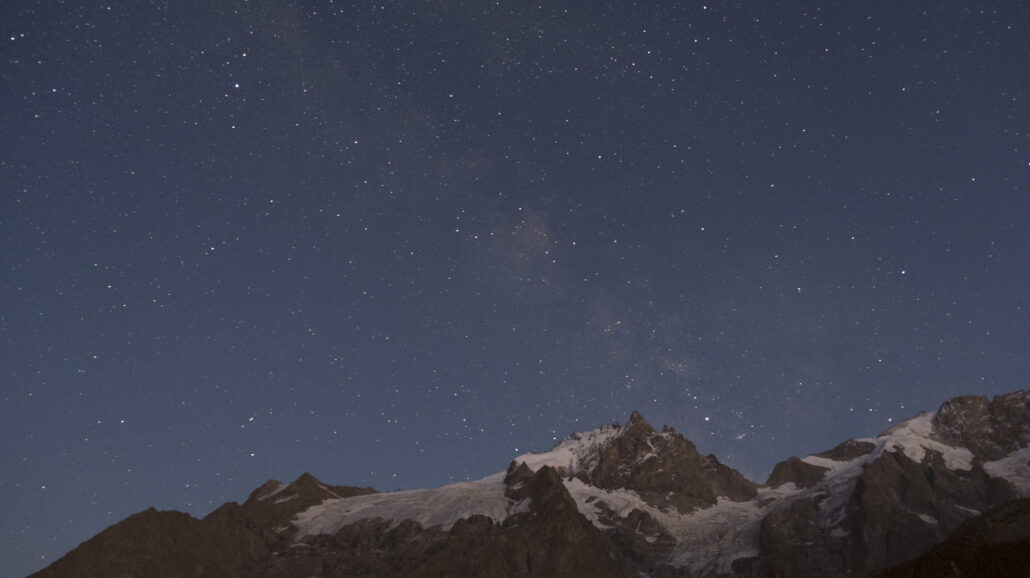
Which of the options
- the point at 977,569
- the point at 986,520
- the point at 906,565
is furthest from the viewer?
the point at 986,520

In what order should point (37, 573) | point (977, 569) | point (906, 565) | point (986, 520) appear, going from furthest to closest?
point (37, 573), point (986, 520), point (906, 565), point (977, 569)

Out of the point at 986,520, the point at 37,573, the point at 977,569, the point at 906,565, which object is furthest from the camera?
the point at 37,573

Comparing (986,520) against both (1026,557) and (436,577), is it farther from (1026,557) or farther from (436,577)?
(436,577)

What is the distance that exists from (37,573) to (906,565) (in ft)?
712

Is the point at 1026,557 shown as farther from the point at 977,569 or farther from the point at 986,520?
the point at 986,520

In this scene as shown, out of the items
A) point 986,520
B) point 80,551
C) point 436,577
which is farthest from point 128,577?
point 986,520

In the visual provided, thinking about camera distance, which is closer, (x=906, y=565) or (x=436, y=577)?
(x=906, y=565)

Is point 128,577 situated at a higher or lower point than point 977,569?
higher

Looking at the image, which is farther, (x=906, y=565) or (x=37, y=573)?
(x=37, y=573)

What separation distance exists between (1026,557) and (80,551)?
222 m

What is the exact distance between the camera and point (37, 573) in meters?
190

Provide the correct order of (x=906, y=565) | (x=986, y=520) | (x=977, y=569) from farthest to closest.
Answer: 1. (x=986, y=520)
2. (x=906, y=565)
3. (x=977, y=569)

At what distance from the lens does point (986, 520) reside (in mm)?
44875

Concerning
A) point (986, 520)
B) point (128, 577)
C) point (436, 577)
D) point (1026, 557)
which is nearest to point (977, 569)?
point (1026, 557)
